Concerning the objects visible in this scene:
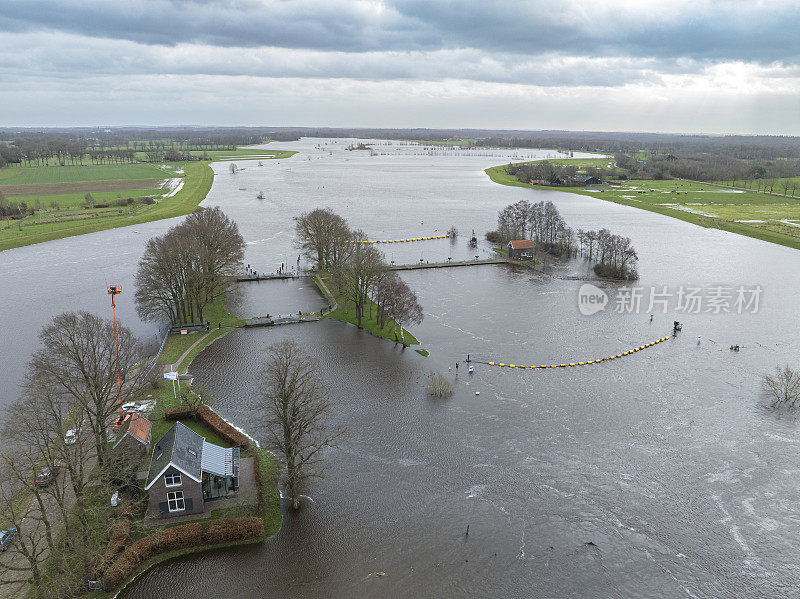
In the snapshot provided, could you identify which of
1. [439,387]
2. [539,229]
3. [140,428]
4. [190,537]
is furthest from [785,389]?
[539,229]

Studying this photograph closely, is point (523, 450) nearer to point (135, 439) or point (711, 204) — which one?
point (135, 439)

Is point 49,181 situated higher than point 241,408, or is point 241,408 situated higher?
point 49,181

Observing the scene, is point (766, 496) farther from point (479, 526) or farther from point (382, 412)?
point (382, 412)

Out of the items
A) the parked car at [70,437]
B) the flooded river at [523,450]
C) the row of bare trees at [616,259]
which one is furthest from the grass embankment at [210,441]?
the row of bare trees at [616,259]

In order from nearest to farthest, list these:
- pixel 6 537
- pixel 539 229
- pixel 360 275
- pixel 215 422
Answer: pixel 6 537
pixel 215 422
pixel 360 275
pixel 539 229

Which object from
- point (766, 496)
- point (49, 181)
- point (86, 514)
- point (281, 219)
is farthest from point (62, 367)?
point (49, 181)

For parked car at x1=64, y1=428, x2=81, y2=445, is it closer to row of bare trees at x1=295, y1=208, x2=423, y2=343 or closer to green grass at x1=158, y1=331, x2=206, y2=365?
green grass at x1=158, y1=331, x2=206, y2=365

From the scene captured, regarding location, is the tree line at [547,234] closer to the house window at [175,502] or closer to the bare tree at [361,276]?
the bare tree at [361,276]
